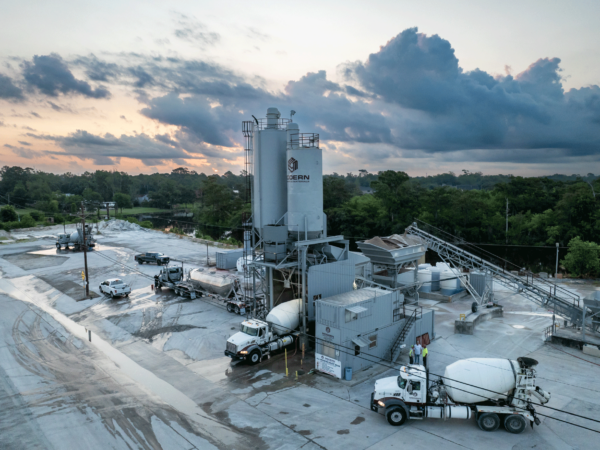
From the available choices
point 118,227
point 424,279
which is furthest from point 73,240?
point 424,279

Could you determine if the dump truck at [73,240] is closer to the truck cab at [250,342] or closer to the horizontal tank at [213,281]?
the horizontal tank at [213,281]

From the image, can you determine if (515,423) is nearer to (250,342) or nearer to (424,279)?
(250,342)

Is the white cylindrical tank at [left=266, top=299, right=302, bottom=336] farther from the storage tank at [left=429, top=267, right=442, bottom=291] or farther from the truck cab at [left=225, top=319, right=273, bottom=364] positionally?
the storage tank at [left=429, top=267, right=442, bottom=291]

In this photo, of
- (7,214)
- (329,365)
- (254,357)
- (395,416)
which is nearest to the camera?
(395,416)

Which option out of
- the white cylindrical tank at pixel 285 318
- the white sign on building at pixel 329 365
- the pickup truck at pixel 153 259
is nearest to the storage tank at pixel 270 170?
the white cylindrical tank at pixel 285 318

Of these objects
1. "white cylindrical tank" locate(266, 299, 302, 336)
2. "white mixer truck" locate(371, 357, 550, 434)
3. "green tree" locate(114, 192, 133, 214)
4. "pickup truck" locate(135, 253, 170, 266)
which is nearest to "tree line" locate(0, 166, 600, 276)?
"pickup truck" locate(135, 253, 170, 266)
